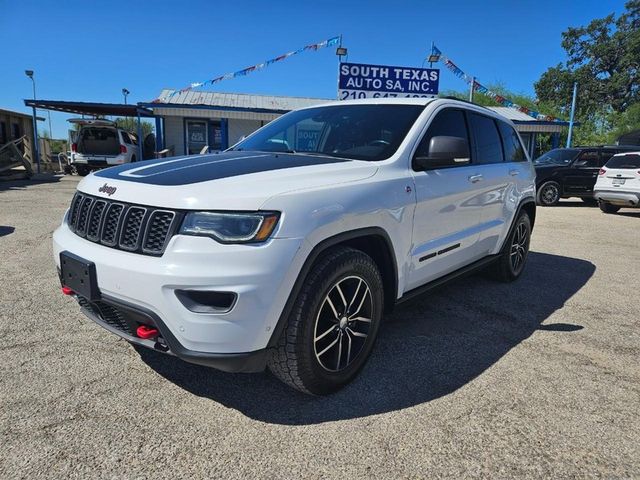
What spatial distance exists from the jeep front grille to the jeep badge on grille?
5 cm

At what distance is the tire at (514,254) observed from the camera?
15.8 ft

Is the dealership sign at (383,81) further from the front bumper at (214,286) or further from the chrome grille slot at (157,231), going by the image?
the front bumper at (214,286)

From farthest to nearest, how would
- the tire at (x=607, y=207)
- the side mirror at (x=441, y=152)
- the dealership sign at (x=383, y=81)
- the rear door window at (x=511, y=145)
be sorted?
the dealership sign at (x=383, y=81), the tire at (x=607, y=207), the rear door window at (x=511, y=145), the side mirror at (x=441, y=152)

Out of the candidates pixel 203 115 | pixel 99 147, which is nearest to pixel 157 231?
pixel 99 147

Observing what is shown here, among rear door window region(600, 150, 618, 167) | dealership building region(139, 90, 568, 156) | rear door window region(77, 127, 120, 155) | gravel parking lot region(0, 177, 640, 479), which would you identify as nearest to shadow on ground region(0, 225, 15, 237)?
gravel parking lot region(0, 177, 640, 479)

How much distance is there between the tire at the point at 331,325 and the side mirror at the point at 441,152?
2.74 ft

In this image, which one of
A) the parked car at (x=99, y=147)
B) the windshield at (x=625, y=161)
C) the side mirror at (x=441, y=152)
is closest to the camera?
the side mirror at (x=441, y=152)

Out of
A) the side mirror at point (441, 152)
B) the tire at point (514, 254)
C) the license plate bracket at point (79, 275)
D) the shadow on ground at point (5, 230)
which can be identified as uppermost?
the side mirror at point (441, 152)

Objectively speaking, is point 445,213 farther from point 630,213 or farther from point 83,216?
point 630,213

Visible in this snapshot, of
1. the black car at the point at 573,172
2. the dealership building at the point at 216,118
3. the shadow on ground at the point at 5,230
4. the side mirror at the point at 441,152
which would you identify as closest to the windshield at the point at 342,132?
the side mirror at the point at 441,152

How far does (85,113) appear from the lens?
2267 cm

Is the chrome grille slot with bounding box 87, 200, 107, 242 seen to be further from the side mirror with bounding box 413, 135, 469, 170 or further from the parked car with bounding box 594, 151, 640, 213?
the parked car with bounding box 594, 151, 640, 213

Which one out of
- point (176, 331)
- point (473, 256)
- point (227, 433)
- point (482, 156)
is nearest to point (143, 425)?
point (227, 433)

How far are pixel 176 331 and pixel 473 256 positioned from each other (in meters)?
2.81
